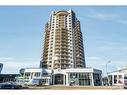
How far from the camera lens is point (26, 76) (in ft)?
102

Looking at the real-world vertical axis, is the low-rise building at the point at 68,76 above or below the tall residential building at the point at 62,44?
below

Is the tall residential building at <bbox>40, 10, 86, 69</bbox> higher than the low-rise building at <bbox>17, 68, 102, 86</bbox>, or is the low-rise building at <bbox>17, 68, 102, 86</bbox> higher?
the tall residential building at <bbox>40, 10, 86, 69</bbox>

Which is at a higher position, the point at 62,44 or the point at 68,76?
the point at 62,44

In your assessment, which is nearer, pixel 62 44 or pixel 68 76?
pixel 68 76

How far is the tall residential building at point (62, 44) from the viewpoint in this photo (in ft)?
143

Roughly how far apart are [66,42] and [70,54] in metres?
2.23

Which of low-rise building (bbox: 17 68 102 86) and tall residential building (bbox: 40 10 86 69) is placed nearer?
low-rise building (bbox: 17 68 102 86)

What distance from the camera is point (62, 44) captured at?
44438 millimetres

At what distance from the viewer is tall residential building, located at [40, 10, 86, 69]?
4369 centimetres

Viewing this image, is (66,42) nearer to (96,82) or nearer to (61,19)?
(61,19)

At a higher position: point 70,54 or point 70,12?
point 70,12
